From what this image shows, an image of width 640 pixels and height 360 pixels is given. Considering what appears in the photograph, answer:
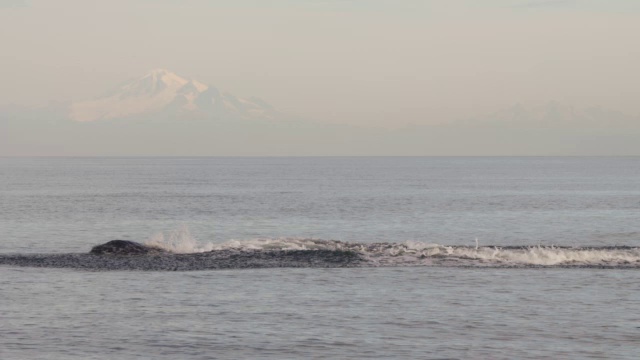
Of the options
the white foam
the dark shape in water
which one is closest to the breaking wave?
the white foam

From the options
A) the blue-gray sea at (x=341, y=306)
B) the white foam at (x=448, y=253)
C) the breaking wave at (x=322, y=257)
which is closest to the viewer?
the blue-gray sea at (x=341, y=306)

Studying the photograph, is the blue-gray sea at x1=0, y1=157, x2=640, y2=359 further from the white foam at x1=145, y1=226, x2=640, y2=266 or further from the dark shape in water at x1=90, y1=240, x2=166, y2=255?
the dark shape in water at x1=90, y1=240, x2=166, y2=255

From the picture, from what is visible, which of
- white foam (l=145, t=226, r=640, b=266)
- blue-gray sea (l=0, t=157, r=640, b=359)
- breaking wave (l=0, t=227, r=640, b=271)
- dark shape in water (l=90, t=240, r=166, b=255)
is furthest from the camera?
dark shape in water (l=90, t=240, r=166, b=255)

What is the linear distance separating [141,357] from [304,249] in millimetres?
25650

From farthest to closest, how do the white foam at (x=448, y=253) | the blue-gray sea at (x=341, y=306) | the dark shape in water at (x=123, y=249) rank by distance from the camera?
the dark shape in water at (x=123, y=249)
the white foam at (x=448, y=253)
the blue-gray sea at (x=341, y=306)

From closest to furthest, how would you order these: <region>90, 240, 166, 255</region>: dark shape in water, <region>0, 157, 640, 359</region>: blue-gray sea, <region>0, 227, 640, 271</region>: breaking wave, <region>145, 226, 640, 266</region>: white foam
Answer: <region>0, 157, 640, 359</region>: blue-gray sea < <region>0, 227, 640, 271</region>: breaking wave < <region>145, 226, 640, 266</region>: white foam < <region>90, 240, 166, 255</region>: dark shape in water

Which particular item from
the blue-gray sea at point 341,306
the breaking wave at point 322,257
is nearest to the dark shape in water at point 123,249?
the breaking wave at point 322,257

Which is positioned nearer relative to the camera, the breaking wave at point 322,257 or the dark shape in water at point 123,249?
the breaking wave at point 322,257

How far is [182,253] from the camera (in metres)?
51.3

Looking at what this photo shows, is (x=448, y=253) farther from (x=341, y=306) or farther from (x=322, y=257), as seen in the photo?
(x=341, y=306)

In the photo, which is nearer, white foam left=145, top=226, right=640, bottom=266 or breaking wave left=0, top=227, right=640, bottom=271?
breaking wave left=0, top=227, right=640, bottom=271

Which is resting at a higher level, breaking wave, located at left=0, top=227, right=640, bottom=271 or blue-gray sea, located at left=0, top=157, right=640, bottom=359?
breaking wave, located at left=0, top=227, right=640, bottom=271

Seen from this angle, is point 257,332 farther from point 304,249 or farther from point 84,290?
point 304,249

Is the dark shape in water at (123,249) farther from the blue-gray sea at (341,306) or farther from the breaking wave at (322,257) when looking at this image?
the blue-gray sea at (341,306)
